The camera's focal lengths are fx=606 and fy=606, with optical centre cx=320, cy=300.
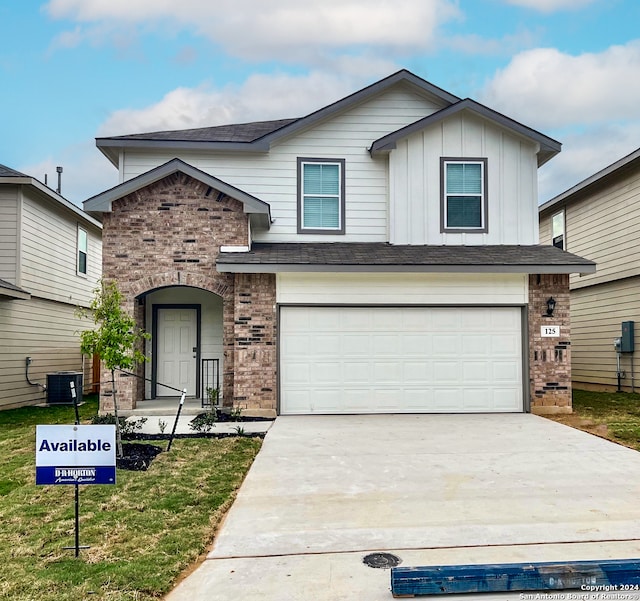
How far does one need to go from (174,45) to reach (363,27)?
22.6 ft

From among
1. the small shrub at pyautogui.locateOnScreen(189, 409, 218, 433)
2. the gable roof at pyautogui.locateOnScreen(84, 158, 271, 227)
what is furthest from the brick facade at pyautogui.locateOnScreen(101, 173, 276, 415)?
the small shrub at pyautogui.locateOnScreen(189, 409, 218, 433)

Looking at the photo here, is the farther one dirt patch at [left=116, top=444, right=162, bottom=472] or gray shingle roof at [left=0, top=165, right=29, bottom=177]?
gray shingle roof at [left=0, top=165, right=29, bottom=177]

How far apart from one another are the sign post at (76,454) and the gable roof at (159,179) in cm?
766

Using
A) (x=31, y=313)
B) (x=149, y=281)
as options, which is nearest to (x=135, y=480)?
(x=149, y=281)

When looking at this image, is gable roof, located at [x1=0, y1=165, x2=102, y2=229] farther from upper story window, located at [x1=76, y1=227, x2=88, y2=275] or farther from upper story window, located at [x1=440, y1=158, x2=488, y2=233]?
upper story window, located at [x1=440, y1=158, x2=488, y2=233]

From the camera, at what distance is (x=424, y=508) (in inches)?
225

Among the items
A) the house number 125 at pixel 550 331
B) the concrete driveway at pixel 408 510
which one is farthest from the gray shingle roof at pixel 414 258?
the concrete driveway at pixel 408 510

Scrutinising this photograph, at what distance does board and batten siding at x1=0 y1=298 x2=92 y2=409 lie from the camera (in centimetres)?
1366

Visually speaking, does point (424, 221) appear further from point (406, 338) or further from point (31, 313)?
point (31, 313)

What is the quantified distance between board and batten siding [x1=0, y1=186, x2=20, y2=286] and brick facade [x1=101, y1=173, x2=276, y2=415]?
3.47 meters

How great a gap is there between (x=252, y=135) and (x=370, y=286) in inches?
198

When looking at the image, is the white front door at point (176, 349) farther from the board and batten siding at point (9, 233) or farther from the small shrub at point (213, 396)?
the board and batten siding at point (9, 233)

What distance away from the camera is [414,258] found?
1195cm

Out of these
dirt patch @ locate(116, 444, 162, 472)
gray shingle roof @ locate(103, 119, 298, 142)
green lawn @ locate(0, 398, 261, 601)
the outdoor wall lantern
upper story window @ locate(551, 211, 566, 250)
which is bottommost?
green lawn @ locate(0, 398, 261, 601)
